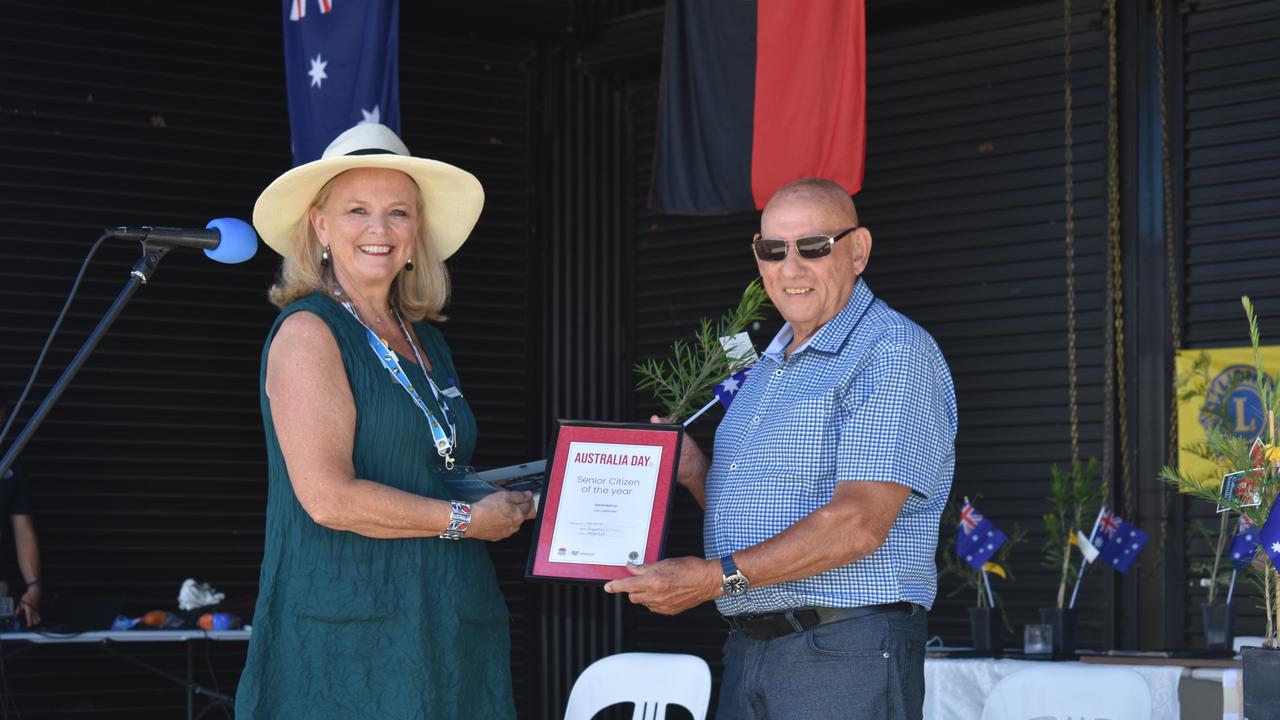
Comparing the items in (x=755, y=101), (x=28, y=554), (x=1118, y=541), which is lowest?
(x=28, y=554)

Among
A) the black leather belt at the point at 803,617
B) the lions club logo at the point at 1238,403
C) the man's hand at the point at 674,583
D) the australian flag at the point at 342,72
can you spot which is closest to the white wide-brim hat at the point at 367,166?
the man's hand at the point at 674,583

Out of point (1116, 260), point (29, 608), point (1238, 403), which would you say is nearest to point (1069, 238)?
point (1116, 260)

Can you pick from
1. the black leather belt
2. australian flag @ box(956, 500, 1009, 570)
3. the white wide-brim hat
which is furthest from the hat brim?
australian flag @ box(956, 500, 1009, 570)

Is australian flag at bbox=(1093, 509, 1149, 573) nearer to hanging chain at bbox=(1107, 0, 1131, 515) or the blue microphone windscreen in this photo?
hanging chain at bbox=(1107, 0, 1131, 515)

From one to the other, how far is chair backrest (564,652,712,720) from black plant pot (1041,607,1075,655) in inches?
62.9

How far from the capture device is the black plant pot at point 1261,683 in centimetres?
277

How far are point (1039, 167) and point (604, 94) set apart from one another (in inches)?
85.5

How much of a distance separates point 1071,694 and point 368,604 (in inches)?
73.3

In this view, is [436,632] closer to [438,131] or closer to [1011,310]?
[1011,310]

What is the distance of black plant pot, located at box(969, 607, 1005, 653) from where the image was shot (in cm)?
534

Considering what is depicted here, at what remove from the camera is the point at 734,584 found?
292 centimetres

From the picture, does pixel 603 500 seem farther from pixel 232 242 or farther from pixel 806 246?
pixel 232 242

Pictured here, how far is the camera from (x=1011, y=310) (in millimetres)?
6457

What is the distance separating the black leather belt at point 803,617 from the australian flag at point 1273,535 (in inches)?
→ 27.0
